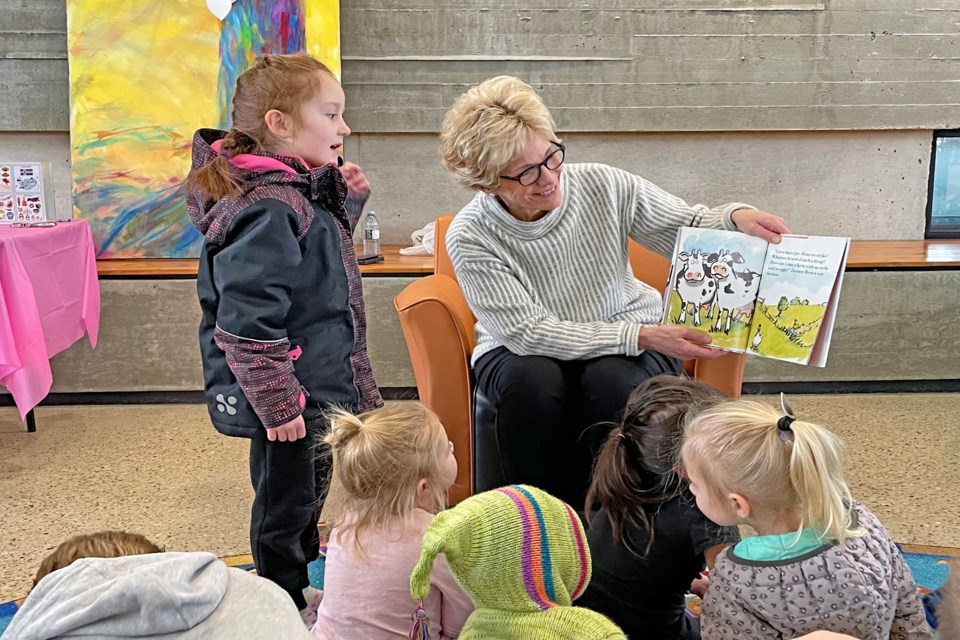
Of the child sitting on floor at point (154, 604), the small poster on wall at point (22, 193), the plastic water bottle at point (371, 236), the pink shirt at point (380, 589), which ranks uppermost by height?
the small poster on wall at point (22, 193)

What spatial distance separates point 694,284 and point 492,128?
600mm

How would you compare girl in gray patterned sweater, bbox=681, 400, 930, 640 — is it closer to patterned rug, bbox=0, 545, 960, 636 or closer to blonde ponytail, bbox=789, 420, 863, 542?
blonde ponytail, bbox=789, 420, 863, 542

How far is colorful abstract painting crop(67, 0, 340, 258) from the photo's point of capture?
3576 mm

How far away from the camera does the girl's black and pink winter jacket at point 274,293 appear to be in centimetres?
168

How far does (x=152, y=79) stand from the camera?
3.60m

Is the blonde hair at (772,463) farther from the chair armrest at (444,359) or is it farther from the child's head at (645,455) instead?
the chair armrest at (444,359)

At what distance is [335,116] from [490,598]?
111 centimetres

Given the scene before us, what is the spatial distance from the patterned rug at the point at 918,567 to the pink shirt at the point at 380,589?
28.7 inches

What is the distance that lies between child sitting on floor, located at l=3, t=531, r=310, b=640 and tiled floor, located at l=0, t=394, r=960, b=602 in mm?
1368

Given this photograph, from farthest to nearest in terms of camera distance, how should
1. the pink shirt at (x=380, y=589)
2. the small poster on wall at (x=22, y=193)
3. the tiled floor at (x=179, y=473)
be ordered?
the small poster on wall at (x=22, y=193) < the tiled floor at (x=179, y=473) < the pink shirt at (x=380, y=589)

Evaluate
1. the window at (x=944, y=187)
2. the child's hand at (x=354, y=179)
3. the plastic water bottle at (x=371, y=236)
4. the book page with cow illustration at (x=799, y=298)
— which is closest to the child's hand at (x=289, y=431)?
the child's hand at (x=354, y=179)

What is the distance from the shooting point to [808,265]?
77.0 inches

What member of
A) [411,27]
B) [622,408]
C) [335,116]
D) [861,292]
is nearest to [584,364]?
[622,408]

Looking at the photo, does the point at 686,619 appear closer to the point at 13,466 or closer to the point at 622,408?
the point at 622,408
